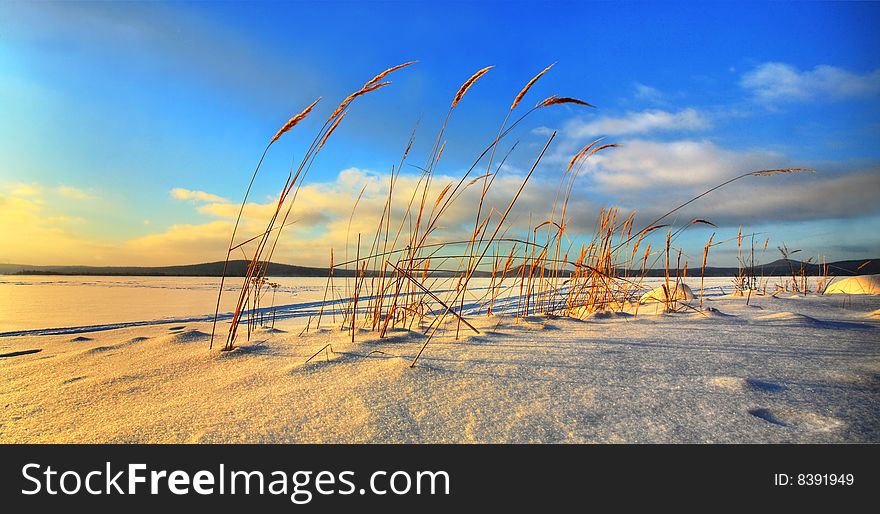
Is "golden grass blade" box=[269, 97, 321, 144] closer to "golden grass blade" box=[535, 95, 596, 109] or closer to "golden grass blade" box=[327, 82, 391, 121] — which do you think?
"golden grass blade" box=[327, 82, 391, 121]

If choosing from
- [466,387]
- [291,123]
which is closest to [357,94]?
[291,123]

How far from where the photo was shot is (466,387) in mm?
1014

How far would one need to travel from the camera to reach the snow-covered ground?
2.62 feet

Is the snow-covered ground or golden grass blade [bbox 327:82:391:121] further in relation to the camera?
golden grass blade [bbox 327:82:391:121]

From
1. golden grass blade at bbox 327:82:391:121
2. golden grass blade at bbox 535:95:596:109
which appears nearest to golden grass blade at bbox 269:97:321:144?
golden grass blade at bbox 327:82:391:121

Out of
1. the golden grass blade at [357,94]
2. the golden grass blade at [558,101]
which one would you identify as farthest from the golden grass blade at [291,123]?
the golden grass blade at [558,101]

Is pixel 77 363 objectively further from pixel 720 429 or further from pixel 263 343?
pixel 720 429

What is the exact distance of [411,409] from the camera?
885 mm

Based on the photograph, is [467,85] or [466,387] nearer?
[466,387]

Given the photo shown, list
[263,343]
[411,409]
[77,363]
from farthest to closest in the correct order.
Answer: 1. [263,343]
2. [77,363]
3. [411,409]

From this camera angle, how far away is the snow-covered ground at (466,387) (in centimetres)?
80

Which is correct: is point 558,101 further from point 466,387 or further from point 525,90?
point 466,387
